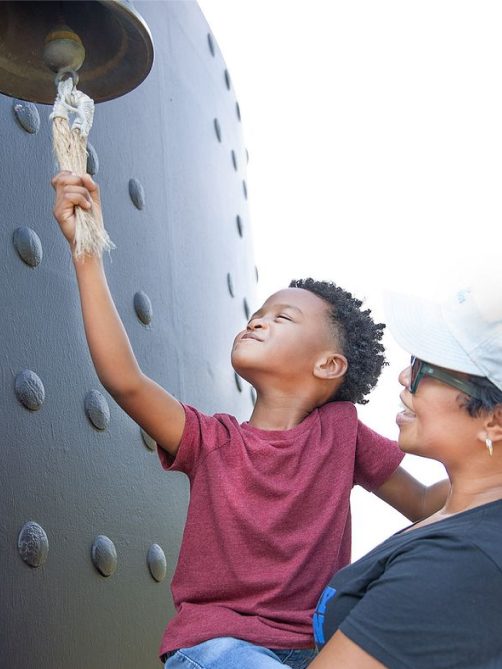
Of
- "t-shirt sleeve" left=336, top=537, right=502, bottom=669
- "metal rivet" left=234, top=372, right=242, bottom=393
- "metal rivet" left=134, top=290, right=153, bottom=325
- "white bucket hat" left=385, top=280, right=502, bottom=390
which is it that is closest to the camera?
"t-shirt sleeve" left=336, top=537, right=502, bottom=669

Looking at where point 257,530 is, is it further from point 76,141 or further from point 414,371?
point 76,141

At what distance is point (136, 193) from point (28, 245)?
0.38 metres

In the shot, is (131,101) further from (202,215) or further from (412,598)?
(412,598)

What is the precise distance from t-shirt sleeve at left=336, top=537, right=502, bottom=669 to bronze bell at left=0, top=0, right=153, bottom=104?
722 mm

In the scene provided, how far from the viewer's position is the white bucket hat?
1.14 m

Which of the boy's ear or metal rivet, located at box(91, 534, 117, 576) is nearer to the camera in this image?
metal rivet, located at box(91, 534, 117, 576)

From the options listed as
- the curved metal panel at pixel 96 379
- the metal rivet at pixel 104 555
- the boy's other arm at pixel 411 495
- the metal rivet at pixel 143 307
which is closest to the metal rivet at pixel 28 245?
the curved metal panel at pixel 96 379

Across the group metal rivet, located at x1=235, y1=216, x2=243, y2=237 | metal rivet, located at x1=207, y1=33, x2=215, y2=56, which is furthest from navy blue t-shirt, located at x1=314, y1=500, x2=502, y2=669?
metal rivet, located at x1=207, y1=33, x2=215, y2=56

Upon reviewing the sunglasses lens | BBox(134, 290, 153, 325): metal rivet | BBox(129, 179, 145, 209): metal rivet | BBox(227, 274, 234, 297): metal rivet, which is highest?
BBox(129, 179, 145, 209): metal rivet

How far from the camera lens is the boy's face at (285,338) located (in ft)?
5.10

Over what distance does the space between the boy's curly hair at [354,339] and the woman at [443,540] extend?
424mm

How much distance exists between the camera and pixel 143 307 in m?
1.70

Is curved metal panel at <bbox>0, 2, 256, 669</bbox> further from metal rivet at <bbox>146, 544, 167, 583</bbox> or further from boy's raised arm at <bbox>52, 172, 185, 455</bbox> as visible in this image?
boy's raised arm at <bbox>52, 172, 185, 455</bbox>

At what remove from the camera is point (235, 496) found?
1.39 meters
